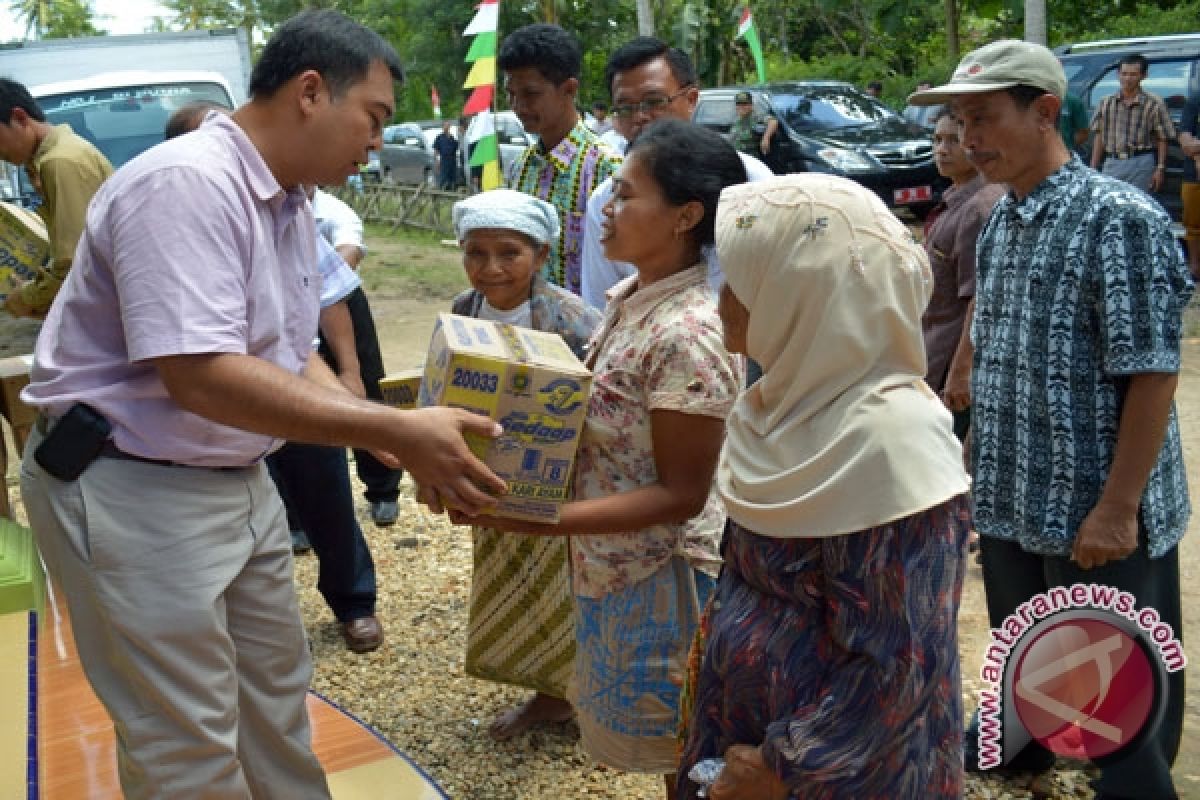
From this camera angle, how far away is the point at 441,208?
17312mm

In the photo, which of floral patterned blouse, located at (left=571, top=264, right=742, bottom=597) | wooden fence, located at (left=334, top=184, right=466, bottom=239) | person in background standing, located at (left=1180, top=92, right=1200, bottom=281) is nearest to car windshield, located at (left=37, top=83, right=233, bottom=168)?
wooden fence, located at (left=334, top=184, right=466, bottom=239)

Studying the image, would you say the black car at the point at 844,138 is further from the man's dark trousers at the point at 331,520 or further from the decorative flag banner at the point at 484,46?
the man's dark trousers at the point at 331,520

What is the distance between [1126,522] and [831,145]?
471 inches

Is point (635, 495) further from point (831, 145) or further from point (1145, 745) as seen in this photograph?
point (831, 145)

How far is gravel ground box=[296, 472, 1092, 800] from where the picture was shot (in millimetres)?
3221

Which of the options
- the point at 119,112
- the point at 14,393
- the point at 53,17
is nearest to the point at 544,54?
the point at 14,393

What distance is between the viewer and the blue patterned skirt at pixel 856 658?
1.65 metres

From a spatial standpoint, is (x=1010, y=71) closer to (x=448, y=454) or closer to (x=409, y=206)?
(x=448, y=454)

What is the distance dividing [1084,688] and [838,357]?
1.74 m

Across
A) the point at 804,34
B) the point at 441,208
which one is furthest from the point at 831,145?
the point at 804,34

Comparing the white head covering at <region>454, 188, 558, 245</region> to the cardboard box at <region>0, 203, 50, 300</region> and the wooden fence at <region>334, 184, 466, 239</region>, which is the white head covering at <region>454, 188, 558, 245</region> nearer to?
the cardboard box at <region>0, 203, 50, 300</region>

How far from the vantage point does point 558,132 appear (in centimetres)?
399

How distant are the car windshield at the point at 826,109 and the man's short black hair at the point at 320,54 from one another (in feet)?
42.2

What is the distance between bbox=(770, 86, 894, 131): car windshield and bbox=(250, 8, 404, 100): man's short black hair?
12854 mm
